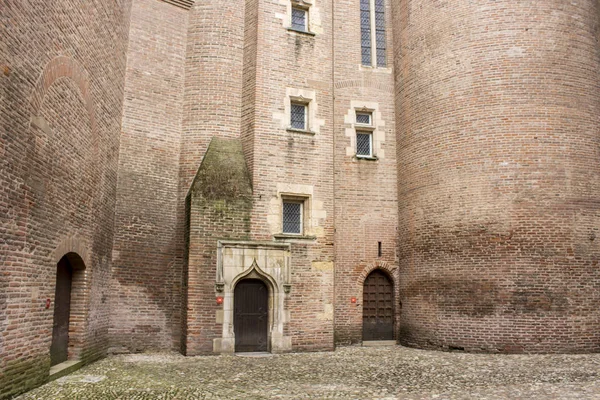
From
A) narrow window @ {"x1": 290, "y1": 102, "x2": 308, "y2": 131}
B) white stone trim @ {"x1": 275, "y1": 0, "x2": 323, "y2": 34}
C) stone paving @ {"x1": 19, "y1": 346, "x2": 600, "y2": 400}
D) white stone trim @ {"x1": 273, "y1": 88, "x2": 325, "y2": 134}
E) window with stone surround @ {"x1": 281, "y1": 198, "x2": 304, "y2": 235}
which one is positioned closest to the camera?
stone paving @ {"x1": 19, "y1": 346, "x2": 600, "y2": 400}

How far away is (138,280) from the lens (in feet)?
42.0

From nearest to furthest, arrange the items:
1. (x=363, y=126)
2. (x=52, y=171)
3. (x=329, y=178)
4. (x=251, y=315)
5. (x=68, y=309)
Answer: (x=52, y=171), (x=68, y=309), (x=251, y=315), (x=329, y=178), (x=363, y=126)

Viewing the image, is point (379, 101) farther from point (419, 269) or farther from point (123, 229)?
point (123, 229)

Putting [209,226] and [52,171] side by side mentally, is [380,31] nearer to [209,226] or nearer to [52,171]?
[209,226]

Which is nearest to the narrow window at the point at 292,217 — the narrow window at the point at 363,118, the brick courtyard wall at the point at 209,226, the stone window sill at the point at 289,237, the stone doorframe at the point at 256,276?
the stone window sill at the point at 289,237

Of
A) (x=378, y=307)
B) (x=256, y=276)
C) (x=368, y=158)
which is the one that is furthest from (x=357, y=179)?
(x=256, y=276)

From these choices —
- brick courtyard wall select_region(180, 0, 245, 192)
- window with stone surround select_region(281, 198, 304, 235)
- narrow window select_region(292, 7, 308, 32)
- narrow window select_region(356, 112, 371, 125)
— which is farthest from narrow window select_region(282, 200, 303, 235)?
narrow window select_region(292, 7, 308, 32)

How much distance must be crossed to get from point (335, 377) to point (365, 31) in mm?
11251

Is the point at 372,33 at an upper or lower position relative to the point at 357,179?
upper

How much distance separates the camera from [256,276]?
12.6 metres

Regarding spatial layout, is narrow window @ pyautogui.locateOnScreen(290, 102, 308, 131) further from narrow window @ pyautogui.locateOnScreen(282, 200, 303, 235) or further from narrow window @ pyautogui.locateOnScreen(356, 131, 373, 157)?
narrow window @ pyautogui.locateOnScreen(282, 200, 303, 235)

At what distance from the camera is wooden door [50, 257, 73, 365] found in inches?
376

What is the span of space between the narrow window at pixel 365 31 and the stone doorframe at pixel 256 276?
6919mm

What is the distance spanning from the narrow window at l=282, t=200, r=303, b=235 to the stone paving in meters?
3.25
